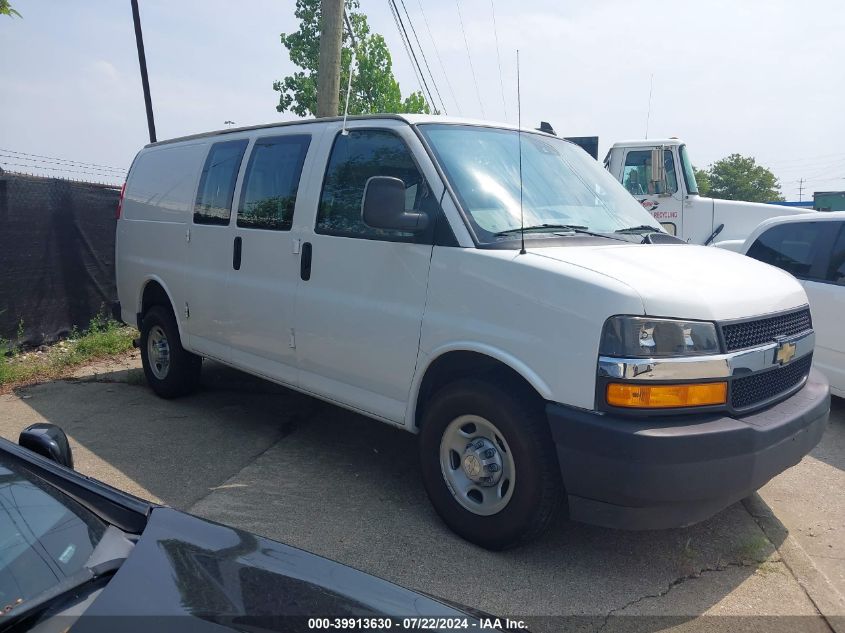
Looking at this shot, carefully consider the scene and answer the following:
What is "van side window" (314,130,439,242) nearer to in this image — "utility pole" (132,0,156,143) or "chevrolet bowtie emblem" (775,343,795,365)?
"chevrolet bowtie emblem" (775,343,795,365)

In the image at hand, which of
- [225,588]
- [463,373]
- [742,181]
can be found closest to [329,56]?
[463,373]

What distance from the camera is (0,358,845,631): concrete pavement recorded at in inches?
128

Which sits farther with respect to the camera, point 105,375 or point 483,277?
point 105,375

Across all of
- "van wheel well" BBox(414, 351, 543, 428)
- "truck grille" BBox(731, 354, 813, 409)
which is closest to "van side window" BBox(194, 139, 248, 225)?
"van wheel well" BBox(414, 351, 543, 428)

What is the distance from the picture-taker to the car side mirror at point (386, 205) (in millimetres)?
3699

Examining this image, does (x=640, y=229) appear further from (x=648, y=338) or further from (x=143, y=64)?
(x=143, y=64)

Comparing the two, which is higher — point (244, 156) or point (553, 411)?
point (244, 156)

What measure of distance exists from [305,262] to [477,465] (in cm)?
180

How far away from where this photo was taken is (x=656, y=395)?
3.06 meters

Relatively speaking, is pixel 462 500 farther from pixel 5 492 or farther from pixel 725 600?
pixel 5 492

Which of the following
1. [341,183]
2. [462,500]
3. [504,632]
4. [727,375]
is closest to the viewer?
[504,632]

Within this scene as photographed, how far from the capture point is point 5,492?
2.13 m

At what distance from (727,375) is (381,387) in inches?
72.4

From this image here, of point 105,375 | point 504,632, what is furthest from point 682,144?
point 504,632
